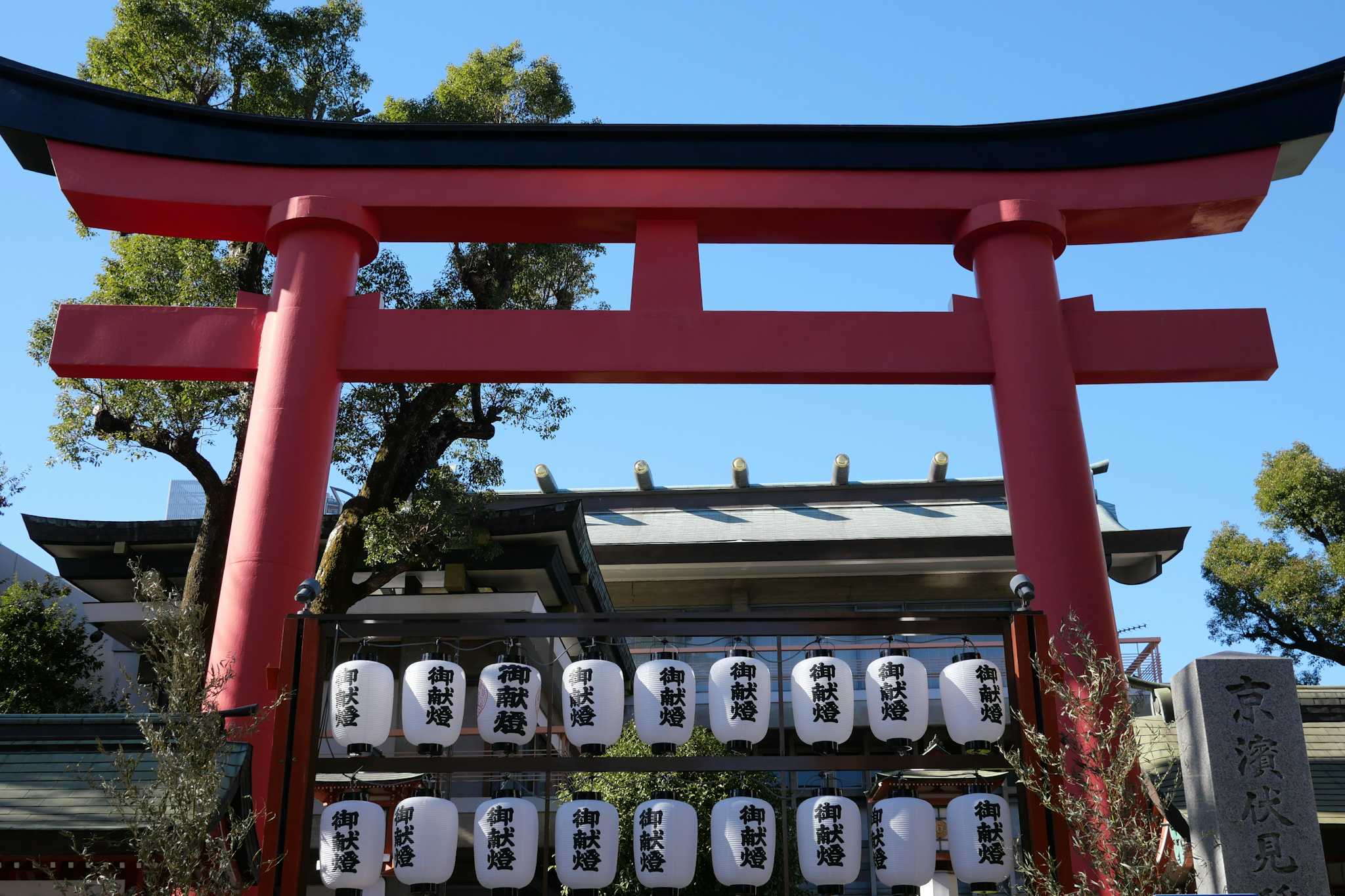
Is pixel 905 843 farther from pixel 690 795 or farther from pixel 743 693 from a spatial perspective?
pixel 690 795

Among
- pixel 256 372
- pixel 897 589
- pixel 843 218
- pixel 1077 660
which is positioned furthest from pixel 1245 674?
pixel 897 589

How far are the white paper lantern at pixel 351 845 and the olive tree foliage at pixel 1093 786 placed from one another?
3347 mm

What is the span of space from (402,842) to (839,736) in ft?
8.08

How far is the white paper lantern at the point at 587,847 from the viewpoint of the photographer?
6219 millimetres

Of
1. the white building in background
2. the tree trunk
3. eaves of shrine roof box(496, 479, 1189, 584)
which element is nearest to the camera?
the tree trunk

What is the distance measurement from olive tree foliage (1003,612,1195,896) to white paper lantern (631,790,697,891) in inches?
68.9

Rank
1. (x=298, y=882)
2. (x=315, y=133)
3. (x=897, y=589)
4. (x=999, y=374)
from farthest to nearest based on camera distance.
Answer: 1. (x=897, y=589)
2. (x=315, y=133)
3. (x=999, y=374)
4. (x=298, y=882)

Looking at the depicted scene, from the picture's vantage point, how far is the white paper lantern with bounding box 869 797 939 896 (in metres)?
6.17

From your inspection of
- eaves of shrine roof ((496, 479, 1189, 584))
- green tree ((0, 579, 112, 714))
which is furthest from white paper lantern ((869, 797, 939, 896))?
green tree ((0, 579, 112, 714))

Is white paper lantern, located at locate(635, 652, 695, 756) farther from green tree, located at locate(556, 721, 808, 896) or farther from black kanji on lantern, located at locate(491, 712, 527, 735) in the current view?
green tree, located at locate(556, 721, 808, 896)

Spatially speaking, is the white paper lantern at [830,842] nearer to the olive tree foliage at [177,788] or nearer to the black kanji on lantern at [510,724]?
the black kanji on lantern at [510,724]

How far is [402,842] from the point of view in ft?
20.2

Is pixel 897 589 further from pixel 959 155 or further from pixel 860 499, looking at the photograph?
pixel 959 155

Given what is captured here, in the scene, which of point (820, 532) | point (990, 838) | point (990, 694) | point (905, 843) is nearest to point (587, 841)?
point (905, 843)
